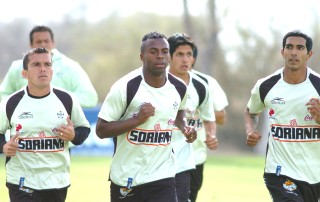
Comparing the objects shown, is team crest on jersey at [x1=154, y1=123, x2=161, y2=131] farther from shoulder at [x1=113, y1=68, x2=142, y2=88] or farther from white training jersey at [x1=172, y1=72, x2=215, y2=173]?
white training jersey at [x1=172, y1=72, x2=215, y2=173]

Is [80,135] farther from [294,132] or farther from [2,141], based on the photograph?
[294,132]

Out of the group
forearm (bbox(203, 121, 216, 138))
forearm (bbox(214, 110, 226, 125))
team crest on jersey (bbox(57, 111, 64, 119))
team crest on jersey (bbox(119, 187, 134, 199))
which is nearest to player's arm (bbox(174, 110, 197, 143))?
team crest on jersey (bbox(119, 187, 134, 199))

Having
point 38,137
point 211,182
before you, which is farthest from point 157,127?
point 211,182

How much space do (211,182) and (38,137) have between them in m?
11.6

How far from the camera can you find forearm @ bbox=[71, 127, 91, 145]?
855 centimetres

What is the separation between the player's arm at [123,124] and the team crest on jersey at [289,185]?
166 cm

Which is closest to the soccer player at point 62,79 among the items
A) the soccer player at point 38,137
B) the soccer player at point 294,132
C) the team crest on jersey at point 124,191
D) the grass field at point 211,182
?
the soccer player at point 38,137

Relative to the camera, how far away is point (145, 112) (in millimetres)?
8016

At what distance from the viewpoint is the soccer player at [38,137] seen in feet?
27.9

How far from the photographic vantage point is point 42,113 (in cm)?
853

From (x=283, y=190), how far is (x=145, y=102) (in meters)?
1.69

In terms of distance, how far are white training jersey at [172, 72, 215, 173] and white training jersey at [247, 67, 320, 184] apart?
149 centimetres

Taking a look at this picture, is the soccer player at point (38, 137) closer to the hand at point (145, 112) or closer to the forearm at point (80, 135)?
the forearm at point (80, 135)

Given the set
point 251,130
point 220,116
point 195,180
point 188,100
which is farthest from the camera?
point 220,116
